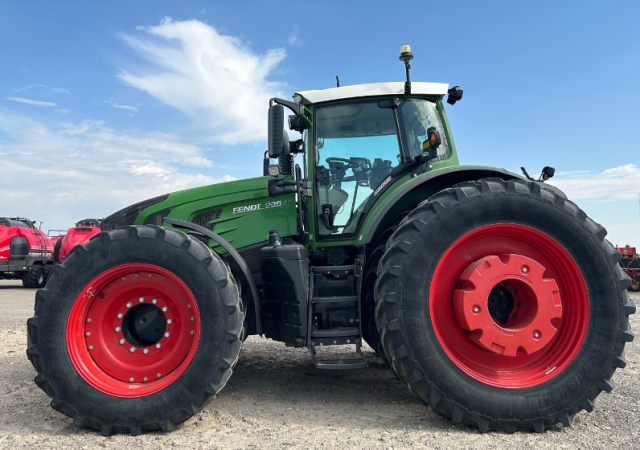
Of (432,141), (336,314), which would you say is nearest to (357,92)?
(432,141)

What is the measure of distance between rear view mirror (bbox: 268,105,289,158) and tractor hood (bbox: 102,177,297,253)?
0.68 meters

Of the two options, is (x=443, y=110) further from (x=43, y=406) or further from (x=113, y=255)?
(x=43, y=406)

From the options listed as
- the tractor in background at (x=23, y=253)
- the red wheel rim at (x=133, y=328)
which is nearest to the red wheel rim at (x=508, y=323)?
the red wheel rim at (x=133, y=328)

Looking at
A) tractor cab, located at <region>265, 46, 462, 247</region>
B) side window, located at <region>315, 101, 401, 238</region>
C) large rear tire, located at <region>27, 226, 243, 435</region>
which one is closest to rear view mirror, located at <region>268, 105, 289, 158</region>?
tractor cab, located at <region>265, 46, 462, 247</region>

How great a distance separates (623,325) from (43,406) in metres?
4.15

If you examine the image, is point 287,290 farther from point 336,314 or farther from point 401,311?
point 401,311

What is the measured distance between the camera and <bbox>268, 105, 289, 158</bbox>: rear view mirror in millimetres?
3350

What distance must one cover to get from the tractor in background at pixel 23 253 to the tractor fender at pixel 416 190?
15407mm

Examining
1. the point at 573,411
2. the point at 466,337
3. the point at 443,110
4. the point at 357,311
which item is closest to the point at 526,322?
the point at 466,337

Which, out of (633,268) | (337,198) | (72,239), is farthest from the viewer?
(72,239)

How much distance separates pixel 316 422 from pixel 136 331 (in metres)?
1.43

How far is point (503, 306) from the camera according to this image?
3145 millimetres

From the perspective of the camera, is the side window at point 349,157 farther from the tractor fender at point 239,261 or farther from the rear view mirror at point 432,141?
the tractor fender at point 239,261

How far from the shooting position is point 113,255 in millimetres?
3070
